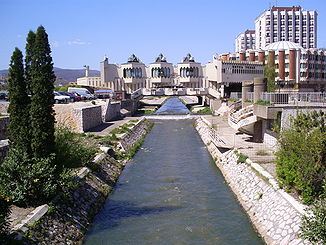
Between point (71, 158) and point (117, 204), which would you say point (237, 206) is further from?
point (71, 158)

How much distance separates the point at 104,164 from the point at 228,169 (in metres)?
8.68

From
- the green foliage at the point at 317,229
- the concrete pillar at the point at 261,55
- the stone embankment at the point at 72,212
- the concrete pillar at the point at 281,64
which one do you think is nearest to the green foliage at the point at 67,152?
the stone embankment at the point at 72,212

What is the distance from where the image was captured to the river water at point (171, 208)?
1714cm

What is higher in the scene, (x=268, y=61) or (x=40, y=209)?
(x=268, y=61)

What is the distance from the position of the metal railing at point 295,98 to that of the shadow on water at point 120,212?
13402 mm

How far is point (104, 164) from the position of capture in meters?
28.2

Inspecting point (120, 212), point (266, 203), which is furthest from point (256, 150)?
point (120, 212)

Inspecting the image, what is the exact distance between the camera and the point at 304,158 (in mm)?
16828

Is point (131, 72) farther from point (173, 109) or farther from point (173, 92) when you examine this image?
point (173, 92)

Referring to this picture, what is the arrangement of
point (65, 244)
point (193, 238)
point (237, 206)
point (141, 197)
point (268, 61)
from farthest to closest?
1. point (268, 61)
2. point (141, 197)
3. point (237, 206)
4. point (193, 238)
5. point (65, 244)

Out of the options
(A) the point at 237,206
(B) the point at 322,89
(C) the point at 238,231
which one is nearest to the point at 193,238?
(C) the point at 238,231

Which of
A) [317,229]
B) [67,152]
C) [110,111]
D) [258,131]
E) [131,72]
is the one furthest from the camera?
[131,72]

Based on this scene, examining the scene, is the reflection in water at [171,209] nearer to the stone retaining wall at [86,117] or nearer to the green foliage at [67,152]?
the green foliage at [67,152]

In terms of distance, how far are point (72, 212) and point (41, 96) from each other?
17.7 feet
